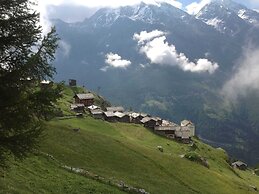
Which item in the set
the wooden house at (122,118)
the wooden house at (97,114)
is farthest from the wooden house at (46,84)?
the wooden house at (122,118)

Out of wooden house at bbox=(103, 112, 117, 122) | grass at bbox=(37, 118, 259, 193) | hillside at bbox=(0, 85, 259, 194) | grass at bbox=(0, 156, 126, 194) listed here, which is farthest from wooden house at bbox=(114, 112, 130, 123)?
grass at bbox=(0, 156, 126, 194)

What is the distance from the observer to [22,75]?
25.9 meters

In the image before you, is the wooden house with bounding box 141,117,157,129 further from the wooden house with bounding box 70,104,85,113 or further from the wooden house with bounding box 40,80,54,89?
the wooden house with bounding box 40,80,54,89

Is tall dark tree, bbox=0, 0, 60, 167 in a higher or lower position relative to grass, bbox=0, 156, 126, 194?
higher

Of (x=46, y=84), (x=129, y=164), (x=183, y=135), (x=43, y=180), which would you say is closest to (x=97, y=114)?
(x=183, y=135)

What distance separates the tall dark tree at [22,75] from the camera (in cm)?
2533

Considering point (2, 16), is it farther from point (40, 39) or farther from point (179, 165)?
point (179, 165)

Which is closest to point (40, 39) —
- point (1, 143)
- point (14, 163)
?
point (1, 143)

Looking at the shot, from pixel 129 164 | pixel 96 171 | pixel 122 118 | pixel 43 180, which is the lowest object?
pixel 43 180

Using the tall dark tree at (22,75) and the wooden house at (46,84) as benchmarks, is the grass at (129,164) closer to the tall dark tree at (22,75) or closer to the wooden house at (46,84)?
the wooden house at (46,84)

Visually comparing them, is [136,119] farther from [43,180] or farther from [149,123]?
[43,180]

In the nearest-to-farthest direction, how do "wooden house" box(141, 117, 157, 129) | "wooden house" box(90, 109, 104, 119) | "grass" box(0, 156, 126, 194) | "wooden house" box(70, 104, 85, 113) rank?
"grass" box(0, 156, 126, 194)
"wooden house" box(70, 104, 85, 113)
"wooden house" box(90, 109, 104, 119)
"wooden house" box(141, 117, 157, 129)

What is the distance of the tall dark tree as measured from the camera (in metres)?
25.3

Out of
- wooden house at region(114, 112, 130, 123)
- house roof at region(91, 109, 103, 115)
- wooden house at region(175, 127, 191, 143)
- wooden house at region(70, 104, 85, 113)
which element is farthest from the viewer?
wooden house at region(114, 112, 130, 123)
